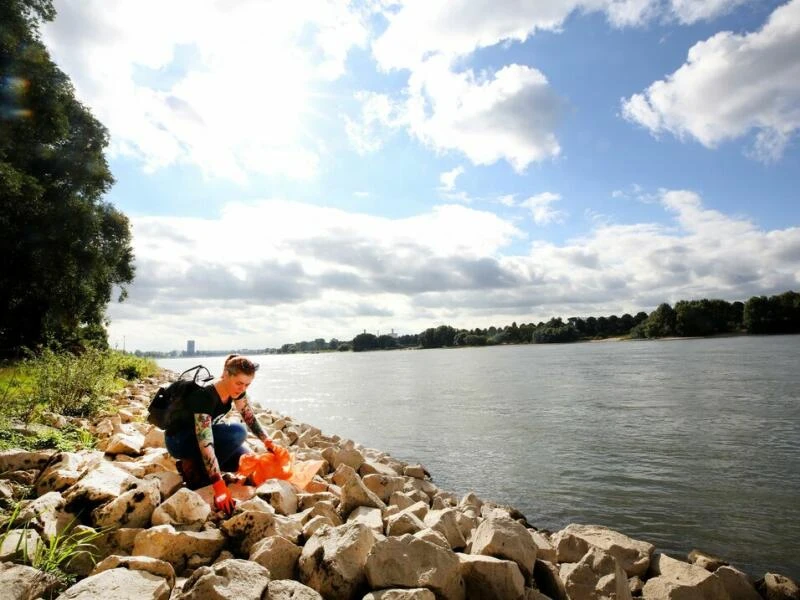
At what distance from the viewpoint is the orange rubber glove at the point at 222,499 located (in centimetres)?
411

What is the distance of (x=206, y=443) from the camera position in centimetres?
457

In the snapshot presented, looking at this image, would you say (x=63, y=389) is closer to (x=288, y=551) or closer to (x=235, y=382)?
(x=235, y=382)

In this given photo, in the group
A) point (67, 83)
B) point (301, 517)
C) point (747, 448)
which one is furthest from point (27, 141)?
point (747, 448)

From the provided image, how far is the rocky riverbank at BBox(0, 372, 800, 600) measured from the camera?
2951 mm

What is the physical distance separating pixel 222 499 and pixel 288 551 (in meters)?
0.99

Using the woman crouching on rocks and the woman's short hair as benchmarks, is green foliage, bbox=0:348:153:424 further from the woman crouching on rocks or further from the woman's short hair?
the woman's short hair

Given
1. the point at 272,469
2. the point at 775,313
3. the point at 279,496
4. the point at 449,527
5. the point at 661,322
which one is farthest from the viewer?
the point at 661,322

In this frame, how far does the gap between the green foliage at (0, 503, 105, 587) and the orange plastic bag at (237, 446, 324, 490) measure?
192 centimetres

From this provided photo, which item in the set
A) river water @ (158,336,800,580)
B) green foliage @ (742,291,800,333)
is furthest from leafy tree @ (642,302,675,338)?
river water @ (158,336,800,580)

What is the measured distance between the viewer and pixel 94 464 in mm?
4781

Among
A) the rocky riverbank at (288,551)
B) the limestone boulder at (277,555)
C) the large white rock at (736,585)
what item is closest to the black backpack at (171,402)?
the rocky riverbank at (288,551)

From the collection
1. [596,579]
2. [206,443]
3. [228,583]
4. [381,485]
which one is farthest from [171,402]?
[596,579]

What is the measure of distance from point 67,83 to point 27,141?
3.65m

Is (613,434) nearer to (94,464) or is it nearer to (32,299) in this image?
(94,464)
